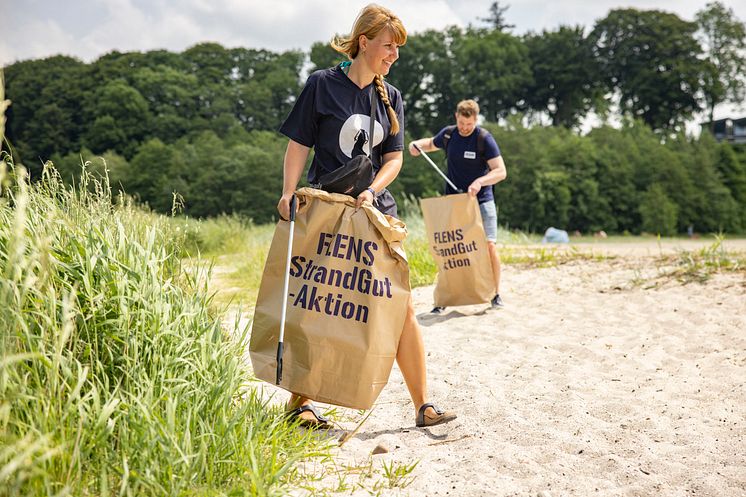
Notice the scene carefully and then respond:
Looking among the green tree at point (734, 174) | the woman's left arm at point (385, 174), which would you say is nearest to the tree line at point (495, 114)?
the green tree at point (734, 174)

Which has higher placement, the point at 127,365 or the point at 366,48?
the point at 366,48

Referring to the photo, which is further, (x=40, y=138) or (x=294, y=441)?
(x=40, y=138)

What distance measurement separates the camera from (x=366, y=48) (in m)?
3.05

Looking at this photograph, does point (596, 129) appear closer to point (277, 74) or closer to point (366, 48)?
point (277, 74)

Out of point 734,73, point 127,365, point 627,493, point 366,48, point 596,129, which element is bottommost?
point 627,493

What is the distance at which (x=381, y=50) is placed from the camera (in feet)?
9.98

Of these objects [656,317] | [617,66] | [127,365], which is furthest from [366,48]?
[617,66]

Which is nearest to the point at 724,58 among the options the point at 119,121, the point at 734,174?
the point at 734,174

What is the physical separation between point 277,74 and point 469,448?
42147 mm

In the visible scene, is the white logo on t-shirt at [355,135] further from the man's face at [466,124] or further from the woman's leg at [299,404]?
the man's face at [466,124]

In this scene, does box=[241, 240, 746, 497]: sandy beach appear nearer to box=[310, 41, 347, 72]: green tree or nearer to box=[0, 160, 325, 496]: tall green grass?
box=[0, 160, 325, 496]: tall green grass

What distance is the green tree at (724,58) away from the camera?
1453 inches

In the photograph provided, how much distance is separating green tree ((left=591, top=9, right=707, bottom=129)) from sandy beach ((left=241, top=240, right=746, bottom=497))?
1368 inches

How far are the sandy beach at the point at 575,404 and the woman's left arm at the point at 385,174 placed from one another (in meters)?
1.08
